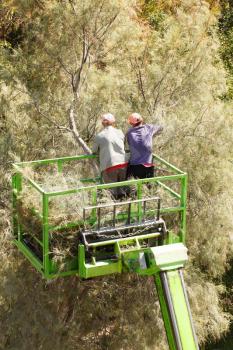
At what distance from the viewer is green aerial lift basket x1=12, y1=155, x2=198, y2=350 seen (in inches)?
391

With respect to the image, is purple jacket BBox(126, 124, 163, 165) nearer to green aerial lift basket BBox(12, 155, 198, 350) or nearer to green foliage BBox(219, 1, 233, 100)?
Answer: green aerial lift basket BBox(12, 155, 198, 350)

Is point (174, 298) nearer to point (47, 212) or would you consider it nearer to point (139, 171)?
point (47, 212)

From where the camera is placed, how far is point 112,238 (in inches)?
409

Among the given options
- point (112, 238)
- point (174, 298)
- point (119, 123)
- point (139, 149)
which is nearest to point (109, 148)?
point (139, 149)

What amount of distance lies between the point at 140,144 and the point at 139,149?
0.08 m

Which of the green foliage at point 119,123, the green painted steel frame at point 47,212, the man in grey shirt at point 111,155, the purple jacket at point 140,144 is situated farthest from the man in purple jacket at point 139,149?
the green foliage at point 119,123

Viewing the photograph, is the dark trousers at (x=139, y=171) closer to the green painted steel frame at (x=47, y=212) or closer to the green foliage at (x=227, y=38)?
the green painted steel frame at (x=47, y=212)

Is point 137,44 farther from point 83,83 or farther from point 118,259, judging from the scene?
point 118,259

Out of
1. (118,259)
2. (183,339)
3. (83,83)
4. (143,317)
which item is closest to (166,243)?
(118,259)

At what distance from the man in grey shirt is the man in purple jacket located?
0.15 m

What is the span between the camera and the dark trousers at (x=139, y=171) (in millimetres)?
11617

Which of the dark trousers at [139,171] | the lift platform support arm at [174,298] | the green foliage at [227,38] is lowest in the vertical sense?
the lift platform support arm at [174,298]

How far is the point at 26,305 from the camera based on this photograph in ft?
47.8

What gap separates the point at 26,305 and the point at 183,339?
549 cm
